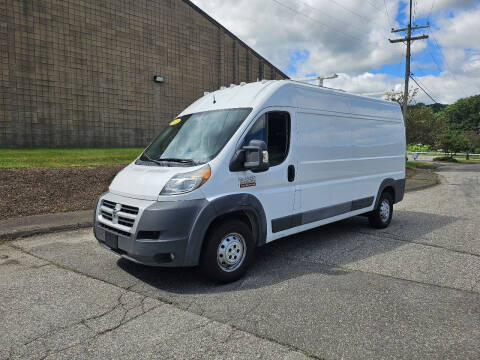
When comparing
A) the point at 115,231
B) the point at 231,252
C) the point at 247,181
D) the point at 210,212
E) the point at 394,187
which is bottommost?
the point at 231,252

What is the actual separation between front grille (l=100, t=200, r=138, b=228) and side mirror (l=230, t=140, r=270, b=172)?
125cm

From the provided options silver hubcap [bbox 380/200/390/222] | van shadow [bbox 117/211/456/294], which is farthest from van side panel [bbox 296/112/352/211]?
silver hubcap [bbox 380/200/390/222]

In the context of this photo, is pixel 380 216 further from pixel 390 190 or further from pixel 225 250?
pixel 225 250

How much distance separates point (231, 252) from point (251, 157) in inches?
45.5

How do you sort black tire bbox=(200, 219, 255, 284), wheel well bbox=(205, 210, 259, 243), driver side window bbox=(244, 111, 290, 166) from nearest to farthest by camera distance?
black tire bbox=(200, 219, 255, 284), wheel well bbox=(205, 210, 259, 243), driver side window bbox=(244, 111, 290, 166)

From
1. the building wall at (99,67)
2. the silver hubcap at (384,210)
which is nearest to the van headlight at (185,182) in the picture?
the silver hubcap at (384,210)

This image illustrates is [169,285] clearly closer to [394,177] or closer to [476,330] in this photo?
[476,330]

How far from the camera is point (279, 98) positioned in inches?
199

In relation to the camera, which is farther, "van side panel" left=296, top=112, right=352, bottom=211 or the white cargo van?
"van side panel" left=296, top=112, right=352, bottom=211

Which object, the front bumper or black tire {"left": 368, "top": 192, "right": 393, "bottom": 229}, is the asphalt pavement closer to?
the front bumper

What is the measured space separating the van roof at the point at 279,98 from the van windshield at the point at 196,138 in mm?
Answer: 178

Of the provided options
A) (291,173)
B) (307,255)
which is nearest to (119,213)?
(291,173)

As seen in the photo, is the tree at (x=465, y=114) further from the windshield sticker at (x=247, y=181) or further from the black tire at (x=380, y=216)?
the windshield sticker at (x=247, y=181)

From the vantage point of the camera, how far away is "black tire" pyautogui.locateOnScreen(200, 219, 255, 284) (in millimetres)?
4152
